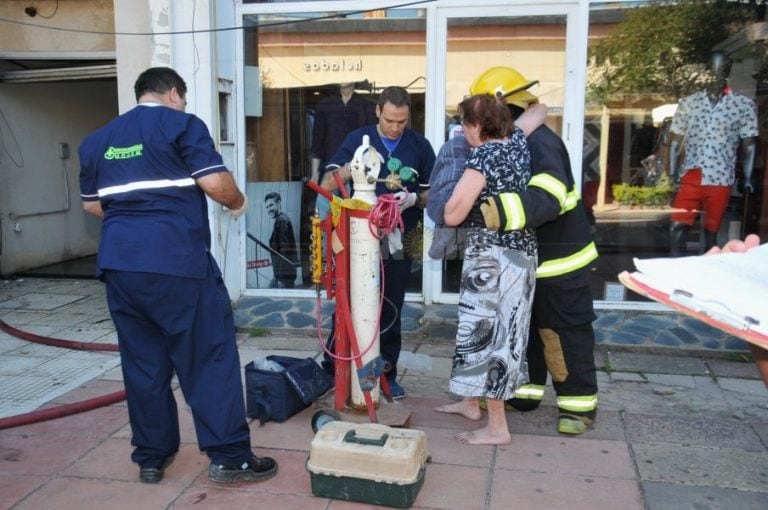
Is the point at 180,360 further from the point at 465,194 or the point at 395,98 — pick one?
the point at 395,98

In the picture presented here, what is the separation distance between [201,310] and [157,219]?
450mm

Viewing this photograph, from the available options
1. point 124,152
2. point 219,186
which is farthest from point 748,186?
point 124,152

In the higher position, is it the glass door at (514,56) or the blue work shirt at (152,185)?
the glass door at (514,56)

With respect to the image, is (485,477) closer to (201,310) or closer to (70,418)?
(201,310)

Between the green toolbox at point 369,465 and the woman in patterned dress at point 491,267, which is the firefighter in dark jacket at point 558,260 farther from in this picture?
the green toolbox at point 369,465

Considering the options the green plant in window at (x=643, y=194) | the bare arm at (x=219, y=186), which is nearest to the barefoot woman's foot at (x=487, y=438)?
the bare arm at (x=219, y=186)

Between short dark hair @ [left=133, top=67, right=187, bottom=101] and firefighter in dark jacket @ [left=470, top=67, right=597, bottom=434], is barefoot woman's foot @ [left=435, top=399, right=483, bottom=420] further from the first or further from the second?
short dark hair @ [left=133, top=67, right=187, bottom=101]

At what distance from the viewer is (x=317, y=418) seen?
3879mm

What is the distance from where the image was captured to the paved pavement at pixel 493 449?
10.7 feet

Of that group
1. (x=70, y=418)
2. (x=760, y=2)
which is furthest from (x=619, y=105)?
(x=70, y=418)

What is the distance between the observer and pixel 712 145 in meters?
5.83

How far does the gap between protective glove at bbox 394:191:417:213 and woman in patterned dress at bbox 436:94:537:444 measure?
411 mm

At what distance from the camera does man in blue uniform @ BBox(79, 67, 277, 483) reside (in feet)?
10.3

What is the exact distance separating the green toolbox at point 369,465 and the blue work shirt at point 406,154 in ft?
4.96
